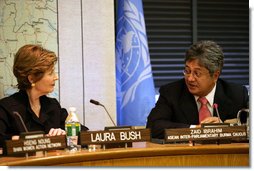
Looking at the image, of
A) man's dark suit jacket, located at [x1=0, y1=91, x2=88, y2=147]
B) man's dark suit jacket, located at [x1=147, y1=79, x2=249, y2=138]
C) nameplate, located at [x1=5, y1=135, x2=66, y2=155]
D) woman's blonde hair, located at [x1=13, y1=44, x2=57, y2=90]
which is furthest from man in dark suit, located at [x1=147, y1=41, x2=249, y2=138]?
nameplate, located at [x1=5, y1=135, x2=66, y2=155]

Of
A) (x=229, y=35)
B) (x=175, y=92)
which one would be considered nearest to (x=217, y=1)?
(x=229, y=35)

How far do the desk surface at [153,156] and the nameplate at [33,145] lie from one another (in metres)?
0.03

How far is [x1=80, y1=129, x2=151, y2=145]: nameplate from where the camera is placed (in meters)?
2.06

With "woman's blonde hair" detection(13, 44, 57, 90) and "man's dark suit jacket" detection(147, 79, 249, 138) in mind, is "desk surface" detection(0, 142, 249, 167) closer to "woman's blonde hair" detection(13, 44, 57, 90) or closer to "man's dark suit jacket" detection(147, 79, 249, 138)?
"man's dark suit jacket" detection(147, 79, 249, 138)

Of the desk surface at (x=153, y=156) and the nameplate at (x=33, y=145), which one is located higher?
the nameplate at (x=33, y=145)

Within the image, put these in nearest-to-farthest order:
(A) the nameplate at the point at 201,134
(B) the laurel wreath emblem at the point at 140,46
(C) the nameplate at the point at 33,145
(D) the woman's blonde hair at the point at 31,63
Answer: (C) the nameplate at the point at 33,145
(A) the nameplate at the point at 201,134
(D) the woman's blonde hair at the point at 31,63
(B) the laurel wreath emblem at the point at 140,46

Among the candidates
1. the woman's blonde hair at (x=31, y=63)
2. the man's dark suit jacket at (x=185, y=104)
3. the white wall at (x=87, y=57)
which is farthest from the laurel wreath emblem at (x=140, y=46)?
the woman's blonde hair at (x=31, y=63)

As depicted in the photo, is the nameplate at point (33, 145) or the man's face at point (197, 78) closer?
the nameplate at point (33, 145)

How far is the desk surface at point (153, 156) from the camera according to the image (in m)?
1.89

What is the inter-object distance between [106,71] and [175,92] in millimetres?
1181

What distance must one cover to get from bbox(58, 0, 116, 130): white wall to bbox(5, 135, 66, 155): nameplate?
6.14 ft

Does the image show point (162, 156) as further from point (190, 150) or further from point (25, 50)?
point (25, 50)

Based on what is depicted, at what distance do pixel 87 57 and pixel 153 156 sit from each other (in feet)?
6.58

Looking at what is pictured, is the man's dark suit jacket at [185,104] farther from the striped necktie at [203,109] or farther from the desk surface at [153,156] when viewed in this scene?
the desk surface at [153,156]
